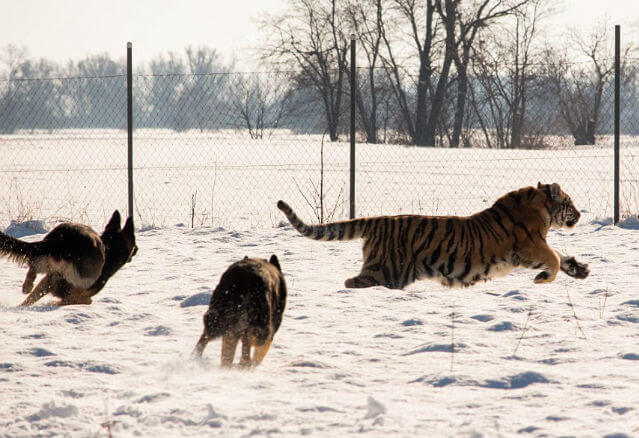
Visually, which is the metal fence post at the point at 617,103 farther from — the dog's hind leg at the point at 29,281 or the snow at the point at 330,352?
the dog's hind leg at the point at 29,281

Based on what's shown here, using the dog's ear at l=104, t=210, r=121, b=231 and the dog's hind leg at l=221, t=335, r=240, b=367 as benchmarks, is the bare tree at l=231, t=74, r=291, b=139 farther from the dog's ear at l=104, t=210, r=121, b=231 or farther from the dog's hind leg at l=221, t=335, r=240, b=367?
the dog's hind leg at l=221, t=335, r=240, b=367

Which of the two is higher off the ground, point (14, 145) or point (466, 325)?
point (14, 145)

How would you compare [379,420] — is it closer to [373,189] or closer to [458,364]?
[458,364]

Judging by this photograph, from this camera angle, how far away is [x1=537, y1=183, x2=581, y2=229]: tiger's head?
6.18 metres

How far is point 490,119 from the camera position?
3784 centimetres

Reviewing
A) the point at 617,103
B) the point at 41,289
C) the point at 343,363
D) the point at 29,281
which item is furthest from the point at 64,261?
the point at 617,103

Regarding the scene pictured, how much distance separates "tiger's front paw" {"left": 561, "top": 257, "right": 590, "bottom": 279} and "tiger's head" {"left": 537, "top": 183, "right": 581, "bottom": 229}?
1.16ft

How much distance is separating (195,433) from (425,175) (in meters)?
15.2

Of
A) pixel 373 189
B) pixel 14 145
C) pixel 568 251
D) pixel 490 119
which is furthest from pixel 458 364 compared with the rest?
pixel 490 119

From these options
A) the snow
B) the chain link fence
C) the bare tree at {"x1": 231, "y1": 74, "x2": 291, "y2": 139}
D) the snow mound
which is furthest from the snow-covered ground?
the bare tree at {"x1": 231, "y1": 74, "x2": 291, "y2": 139}

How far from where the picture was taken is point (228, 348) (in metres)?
3.83

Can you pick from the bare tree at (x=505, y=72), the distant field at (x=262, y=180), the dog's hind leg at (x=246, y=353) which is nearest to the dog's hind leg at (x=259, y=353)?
the dog's hind leg at (x=246, y=353)

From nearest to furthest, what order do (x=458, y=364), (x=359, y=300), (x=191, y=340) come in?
(x=458, y=364) < (x=191, y=340) < (x=359, y=300)

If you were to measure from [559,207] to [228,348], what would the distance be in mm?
3585
